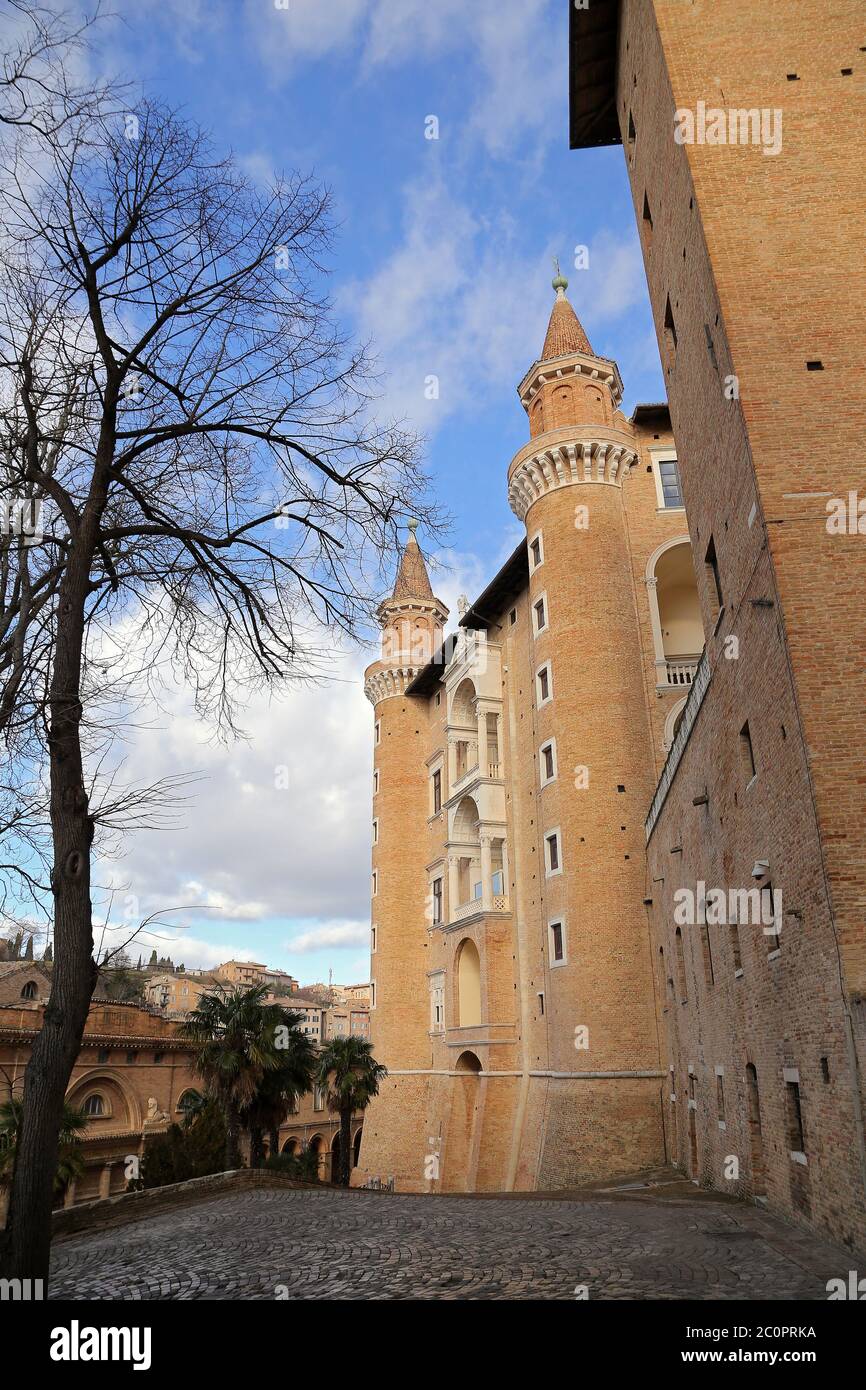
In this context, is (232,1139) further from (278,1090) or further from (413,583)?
(413,583)

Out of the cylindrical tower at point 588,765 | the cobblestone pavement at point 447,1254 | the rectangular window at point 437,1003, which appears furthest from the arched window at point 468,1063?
the cobblestone pavement at point 447,1254

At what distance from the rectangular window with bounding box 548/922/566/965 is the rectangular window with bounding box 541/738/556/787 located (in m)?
4.69

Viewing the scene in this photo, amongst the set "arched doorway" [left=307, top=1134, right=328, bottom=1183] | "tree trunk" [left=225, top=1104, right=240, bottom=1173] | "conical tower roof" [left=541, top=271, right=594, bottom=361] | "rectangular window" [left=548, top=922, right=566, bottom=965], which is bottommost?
"arched doorway" [left=307, top=1134, right=328, bottom=1183]

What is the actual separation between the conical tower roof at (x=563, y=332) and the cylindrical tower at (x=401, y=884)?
10.2 m

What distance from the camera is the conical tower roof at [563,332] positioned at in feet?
113

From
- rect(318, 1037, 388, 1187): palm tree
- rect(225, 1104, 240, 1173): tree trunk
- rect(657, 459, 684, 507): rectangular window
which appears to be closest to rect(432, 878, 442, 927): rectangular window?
rect(318, 1037, 388, 1187): palm tree

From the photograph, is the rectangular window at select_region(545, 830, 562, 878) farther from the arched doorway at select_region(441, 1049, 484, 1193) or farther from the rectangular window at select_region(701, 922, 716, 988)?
the rectangular window at select_region(701, 922, 716, 988)

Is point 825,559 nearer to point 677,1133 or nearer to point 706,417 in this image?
point 706,417

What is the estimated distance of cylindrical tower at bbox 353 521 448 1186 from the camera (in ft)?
129

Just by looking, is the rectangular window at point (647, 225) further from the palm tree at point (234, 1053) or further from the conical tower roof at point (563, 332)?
the palm tree at point (234, 1053)

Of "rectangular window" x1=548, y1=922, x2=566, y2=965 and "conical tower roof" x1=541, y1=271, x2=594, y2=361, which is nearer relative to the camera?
"rectangular window" x1=548, y1=922, x2=566, y2=965

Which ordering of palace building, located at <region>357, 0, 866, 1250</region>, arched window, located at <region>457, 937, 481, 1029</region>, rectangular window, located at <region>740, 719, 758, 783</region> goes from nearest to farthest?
palace building, located at <region>357, 0, 866, 1250</region>, rectangular window, located at <region>740, 719, 758, 783</region>, arched window, located at <region>457, 937, 481, 1029</region>
